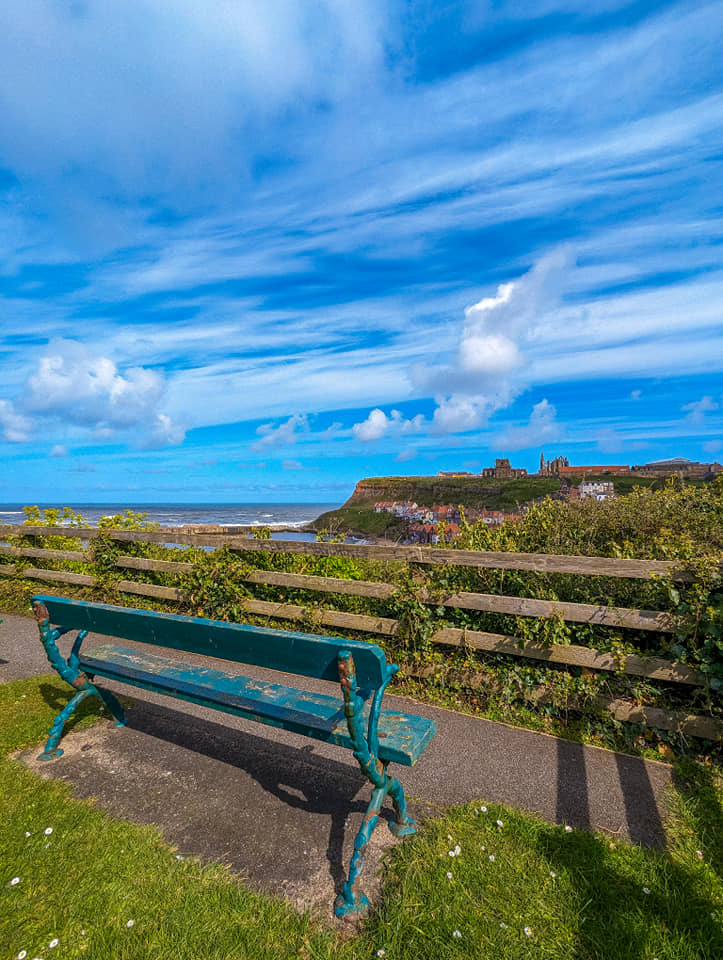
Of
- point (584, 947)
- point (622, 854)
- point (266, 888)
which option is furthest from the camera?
point (622, 854)

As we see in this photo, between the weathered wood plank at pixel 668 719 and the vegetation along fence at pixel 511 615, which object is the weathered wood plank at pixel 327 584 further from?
the weathered wood plank at pixel 668 719

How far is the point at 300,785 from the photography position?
3256 millimetres

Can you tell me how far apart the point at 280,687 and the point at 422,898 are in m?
1.34

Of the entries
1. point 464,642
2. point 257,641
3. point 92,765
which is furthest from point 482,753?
point 92,765

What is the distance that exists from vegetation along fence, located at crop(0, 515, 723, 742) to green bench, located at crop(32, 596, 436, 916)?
1268mm

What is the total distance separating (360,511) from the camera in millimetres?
10023

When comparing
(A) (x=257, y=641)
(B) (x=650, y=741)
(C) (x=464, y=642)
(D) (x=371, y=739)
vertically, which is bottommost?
(B) (x=650, y=741)

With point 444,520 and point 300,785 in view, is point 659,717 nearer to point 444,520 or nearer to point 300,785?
point 300,785

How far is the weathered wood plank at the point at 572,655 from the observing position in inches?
141

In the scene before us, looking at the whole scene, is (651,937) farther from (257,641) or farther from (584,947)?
(257,641)

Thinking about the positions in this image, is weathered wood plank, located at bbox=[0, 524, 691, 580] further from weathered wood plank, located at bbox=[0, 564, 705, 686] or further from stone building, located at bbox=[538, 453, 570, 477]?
stone building, located at bbox=[538, 453, 570, 477]

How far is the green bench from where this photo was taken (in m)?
2.33

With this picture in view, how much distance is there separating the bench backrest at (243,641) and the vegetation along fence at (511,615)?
189 centimetres

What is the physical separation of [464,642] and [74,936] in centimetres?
315
